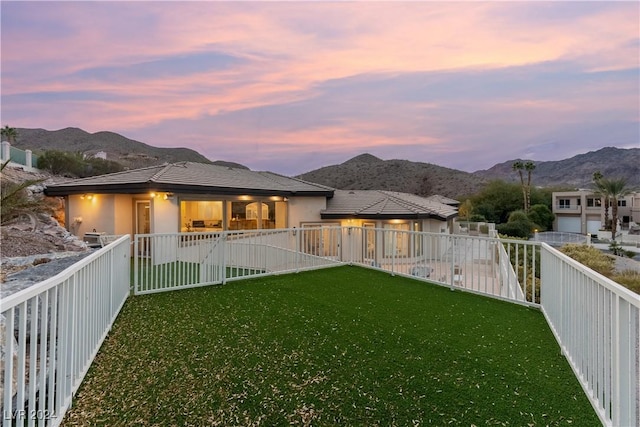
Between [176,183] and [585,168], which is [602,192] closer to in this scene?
[176,183]

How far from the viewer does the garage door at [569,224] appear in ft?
133

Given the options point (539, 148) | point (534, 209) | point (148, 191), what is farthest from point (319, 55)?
point (539, 148)

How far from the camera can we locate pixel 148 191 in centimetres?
1091

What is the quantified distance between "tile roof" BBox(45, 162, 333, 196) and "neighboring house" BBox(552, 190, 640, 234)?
4000 cm

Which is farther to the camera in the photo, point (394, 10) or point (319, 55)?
point (319, 55)

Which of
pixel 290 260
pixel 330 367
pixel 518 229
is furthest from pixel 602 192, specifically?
pixel 330 367

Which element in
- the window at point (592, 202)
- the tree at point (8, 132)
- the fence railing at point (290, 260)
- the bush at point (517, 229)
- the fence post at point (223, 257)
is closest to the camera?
the fence railing at point (290, 260)

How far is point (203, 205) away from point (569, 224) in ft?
149

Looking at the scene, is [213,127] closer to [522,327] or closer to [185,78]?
[185,78]

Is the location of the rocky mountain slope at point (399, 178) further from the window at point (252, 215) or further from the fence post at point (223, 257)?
the fence post at point (223, 257)

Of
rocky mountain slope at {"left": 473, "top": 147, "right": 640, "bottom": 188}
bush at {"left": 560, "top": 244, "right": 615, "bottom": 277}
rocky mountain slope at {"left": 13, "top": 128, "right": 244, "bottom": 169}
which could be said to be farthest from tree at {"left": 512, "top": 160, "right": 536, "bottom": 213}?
rocky mountain slope at {"left": 13, "top": 128, "right": 244, "bottom": 169}

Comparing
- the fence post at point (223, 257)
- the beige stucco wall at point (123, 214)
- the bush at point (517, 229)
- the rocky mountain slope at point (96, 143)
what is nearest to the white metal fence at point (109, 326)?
the fence post at point (223, 257)

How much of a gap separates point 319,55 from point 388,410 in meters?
13.5

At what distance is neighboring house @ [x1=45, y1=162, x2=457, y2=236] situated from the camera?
11.4 meters
